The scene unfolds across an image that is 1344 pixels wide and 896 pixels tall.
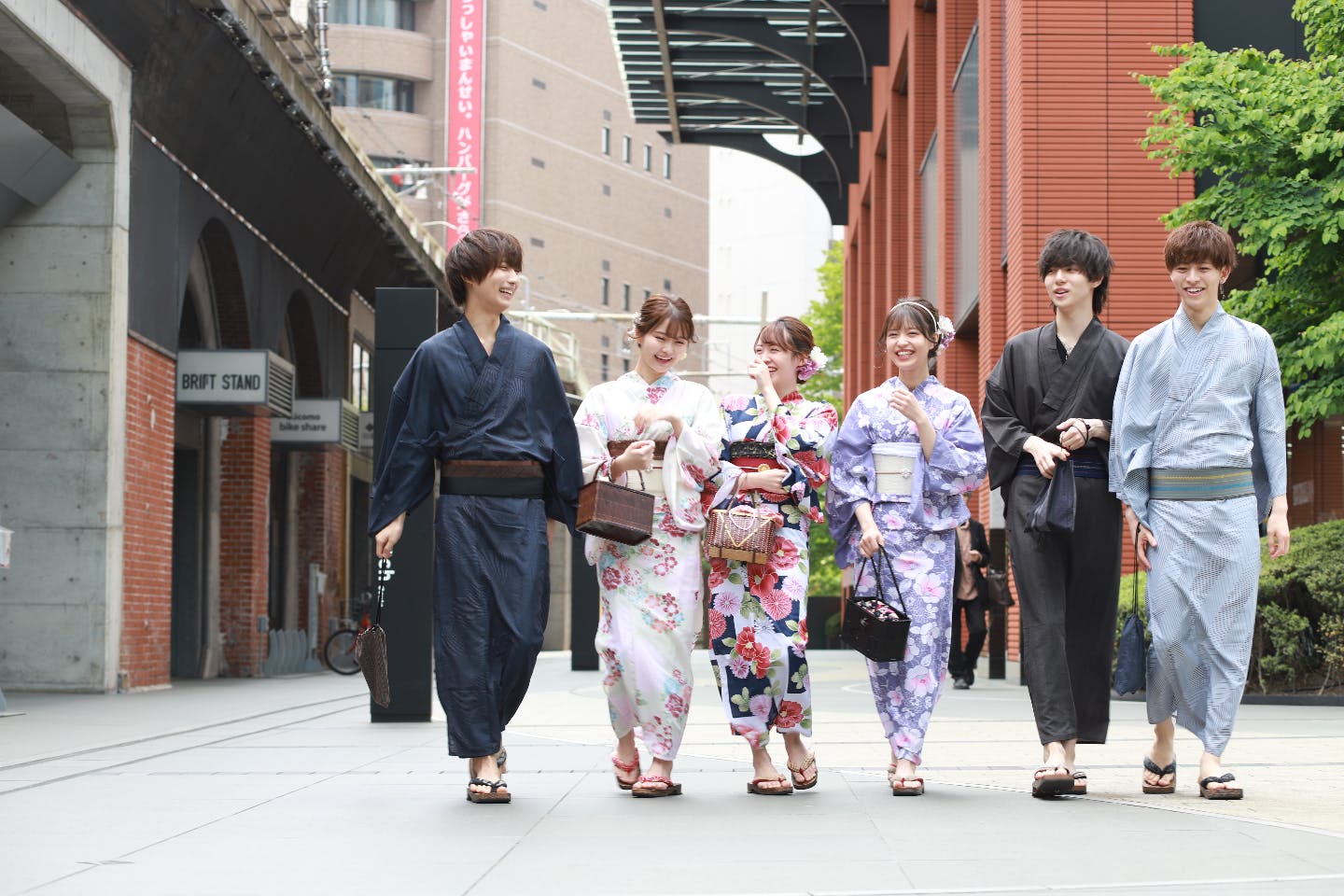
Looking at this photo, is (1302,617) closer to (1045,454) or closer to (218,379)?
(1045,454)

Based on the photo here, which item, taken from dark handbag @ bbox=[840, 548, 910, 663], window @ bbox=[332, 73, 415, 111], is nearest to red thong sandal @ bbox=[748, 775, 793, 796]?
dark handbag @ bbox=[840, 548, 910, 663]

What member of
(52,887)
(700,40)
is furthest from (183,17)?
(700,40)

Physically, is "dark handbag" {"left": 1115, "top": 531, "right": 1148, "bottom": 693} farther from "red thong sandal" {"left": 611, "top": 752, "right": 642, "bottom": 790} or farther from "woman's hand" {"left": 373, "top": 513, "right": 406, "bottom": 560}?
"woman's hand" {"left": 373, "top": 513, "right": 406, "bottom": 560}

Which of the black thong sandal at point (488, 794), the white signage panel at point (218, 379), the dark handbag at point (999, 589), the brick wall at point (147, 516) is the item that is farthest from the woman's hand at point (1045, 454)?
the white signage panel at point (218, 379)

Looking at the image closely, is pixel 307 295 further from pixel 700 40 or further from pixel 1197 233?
pixel 1197 233

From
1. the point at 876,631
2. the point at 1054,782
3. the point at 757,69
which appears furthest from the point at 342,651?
the point at 1054,782

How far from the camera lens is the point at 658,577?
6.77 meters

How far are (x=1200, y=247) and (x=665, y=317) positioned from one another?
208 cm

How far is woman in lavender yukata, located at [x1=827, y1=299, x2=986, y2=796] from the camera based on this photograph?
22.3 feet

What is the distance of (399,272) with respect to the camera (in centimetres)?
2697

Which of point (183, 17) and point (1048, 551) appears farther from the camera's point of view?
point (183, 17)

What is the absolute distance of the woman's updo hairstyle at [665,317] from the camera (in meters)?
6.85

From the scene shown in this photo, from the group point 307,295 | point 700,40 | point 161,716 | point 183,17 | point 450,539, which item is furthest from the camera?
point 700,40

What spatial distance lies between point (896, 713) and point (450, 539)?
6.11ft
